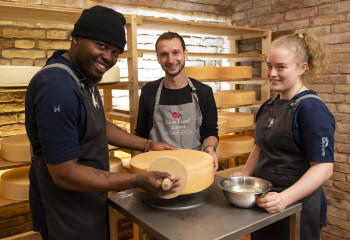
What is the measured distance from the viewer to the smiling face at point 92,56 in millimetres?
1242

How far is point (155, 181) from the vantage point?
1171 mm

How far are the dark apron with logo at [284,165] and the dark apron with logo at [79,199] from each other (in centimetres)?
84

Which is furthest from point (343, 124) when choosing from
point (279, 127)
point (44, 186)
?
point (44, 186)

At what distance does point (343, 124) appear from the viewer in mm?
2982

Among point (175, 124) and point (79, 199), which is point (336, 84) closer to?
point (175, 124)

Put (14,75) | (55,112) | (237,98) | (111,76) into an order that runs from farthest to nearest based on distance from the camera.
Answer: (237,98)
(111,76)
(14,75)
(55,112)

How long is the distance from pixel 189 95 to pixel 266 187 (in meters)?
1.07

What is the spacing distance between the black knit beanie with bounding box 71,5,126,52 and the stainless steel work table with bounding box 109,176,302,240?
A: 70 centimetres

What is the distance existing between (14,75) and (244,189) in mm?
1512

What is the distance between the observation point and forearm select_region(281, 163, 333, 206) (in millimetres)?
1284

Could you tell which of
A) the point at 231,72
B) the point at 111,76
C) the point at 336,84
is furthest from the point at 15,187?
the point at 336,84

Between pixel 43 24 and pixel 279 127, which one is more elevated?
pixel 43 24

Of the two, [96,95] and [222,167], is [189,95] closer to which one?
[96,95]

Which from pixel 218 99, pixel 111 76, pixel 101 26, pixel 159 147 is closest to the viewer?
pixel 101 26
